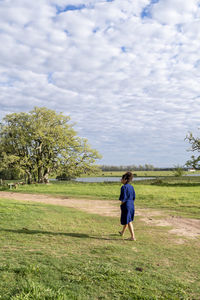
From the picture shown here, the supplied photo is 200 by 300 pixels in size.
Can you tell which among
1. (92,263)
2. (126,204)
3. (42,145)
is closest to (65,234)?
(126,204)

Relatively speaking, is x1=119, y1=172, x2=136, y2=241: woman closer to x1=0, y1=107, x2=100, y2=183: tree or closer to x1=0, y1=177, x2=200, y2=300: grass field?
x1=0, y1=177, x2=200, y2=300: grass field

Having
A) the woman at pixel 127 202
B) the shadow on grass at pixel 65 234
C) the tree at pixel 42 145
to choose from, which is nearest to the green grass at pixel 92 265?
the shadow on grass at pixel 65 234

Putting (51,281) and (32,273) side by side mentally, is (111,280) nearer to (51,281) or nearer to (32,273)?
(51,281)

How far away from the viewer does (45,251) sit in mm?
6129

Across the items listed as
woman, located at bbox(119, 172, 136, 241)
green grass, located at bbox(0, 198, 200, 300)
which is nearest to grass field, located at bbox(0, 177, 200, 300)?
green grass, located at bbox(0, 198, 200, 300)

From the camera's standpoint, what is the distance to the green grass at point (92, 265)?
4082 millimetres

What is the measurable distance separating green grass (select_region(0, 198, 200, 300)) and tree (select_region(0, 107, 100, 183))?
28.6 metres

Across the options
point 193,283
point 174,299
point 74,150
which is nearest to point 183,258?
point 193,283

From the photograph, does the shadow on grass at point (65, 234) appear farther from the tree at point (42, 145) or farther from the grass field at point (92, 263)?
the tree at point (42, 145)

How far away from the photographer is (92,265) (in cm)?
516

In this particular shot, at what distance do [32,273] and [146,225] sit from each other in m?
6.80

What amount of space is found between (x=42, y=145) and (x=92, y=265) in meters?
34.6

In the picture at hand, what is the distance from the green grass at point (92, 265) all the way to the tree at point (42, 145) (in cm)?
2855

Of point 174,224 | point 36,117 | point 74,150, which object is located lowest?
point 174,224
